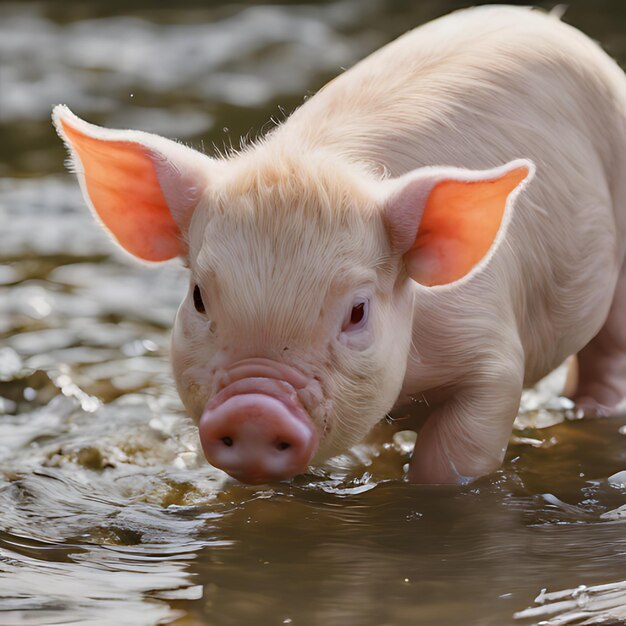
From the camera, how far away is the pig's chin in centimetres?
313

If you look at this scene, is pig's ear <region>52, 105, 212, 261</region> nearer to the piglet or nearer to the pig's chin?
the piglet

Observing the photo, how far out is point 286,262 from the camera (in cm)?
334

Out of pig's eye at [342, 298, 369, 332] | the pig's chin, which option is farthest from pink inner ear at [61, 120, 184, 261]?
the pig's chin

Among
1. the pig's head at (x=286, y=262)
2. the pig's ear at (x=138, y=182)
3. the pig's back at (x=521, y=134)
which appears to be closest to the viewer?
the pig's head at (x=286, y=262)

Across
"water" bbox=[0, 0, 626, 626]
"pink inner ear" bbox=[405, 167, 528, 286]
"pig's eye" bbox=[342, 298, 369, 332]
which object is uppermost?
"pink inner ear" bbox=[405, 167, 528, 286]

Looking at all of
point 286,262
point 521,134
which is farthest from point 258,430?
point 521,134

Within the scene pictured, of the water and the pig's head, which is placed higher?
the pig's head

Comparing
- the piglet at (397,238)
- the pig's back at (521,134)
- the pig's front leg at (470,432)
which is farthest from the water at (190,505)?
the pig's back at (521,134)

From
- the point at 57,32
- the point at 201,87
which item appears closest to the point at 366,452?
the point at 201,87

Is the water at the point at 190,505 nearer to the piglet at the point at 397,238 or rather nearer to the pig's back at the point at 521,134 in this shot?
the piglet at the point at 397,238

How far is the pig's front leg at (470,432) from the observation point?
396cm

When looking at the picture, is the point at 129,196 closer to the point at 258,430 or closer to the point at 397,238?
the point at 397,238

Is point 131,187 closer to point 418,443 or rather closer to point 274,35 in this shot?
point 418,443

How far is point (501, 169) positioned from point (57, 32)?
9.08m
